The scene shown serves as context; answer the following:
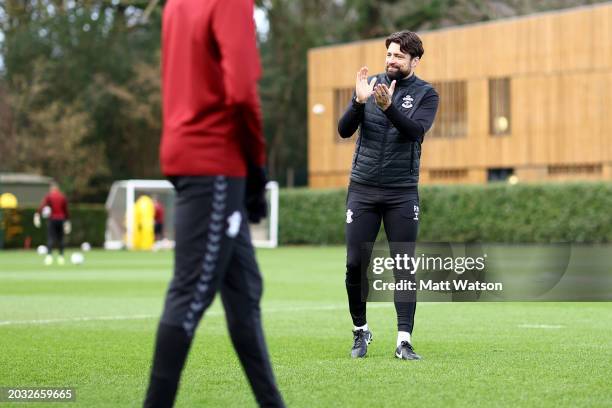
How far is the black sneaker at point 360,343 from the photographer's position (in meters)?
8.41

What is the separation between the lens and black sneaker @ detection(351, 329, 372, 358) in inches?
331

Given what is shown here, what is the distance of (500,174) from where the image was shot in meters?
43.3

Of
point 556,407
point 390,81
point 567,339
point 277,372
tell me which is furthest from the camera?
point 567,339

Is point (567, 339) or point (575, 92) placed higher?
point (575, 92)

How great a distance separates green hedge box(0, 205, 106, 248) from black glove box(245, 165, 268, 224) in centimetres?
3513

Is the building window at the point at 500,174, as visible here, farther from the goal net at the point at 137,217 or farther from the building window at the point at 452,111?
the goal net at the point at 137,217

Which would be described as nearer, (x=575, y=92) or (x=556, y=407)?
(x=556, y=407)

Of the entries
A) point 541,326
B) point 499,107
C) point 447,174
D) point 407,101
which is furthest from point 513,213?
point 407,101

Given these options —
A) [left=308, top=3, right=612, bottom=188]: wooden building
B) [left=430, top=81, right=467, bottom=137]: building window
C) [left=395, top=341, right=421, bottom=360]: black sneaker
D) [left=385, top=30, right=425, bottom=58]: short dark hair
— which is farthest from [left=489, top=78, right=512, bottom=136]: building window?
[left=395, top=341, right=421, bottom=360]: black sneaker

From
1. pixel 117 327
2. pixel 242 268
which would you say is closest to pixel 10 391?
pixel 242 268

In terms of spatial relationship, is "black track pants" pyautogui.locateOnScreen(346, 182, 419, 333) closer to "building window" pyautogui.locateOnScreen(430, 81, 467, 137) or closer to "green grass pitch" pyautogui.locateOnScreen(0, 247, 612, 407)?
"green grass pitch" pyautogui.locateOnScreen(0, 247, 612, 407)

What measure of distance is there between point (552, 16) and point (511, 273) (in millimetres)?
30357

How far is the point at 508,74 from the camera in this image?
140 feet

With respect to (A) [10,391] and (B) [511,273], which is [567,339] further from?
(A) [10,391]
